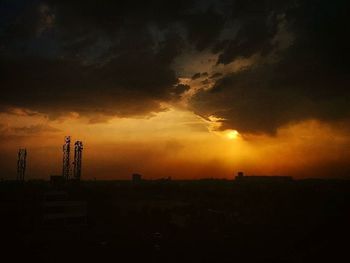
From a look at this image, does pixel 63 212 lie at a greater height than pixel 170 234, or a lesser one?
greater

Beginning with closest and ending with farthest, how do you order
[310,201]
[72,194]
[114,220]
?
[114,220] → [72,194] → [310,201]

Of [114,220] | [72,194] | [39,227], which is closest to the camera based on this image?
[39,227]

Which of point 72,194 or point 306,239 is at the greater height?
point 72,194

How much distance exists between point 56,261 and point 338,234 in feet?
106

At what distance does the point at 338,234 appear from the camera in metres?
44.9

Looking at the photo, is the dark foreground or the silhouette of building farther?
the silhouette of building

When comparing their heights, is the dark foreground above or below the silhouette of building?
below

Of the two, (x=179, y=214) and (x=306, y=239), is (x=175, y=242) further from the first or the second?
(x=179, y=214)

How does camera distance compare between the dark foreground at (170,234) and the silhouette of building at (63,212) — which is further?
the silhouette of building at (63,212)

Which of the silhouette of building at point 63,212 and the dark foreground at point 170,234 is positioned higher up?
the silhouette of building at point 63,212

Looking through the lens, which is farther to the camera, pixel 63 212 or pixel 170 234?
pixel 63 212

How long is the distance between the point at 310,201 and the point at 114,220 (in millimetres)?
47282

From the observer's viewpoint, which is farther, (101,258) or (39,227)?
(39,227)

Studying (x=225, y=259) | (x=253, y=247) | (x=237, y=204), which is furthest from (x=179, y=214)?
(x=225, y=259)
